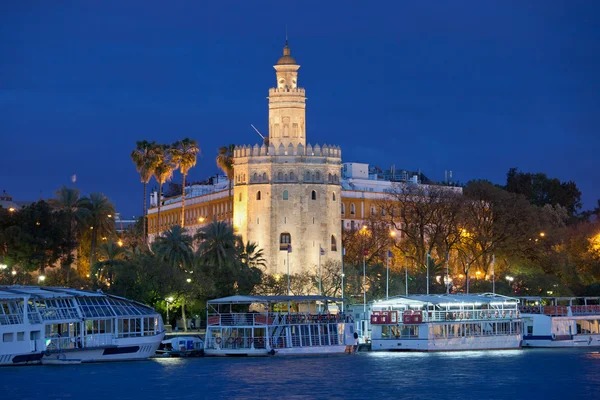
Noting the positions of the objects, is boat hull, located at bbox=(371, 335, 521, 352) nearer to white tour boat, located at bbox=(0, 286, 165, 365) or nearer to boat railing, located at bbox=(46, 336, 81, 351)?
white tour boat, located at bbox=(0, 286, 165, 365)

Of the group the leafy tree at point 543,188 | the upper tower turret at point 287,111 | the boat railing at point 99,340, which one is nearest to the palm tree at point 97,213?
the upper tower turret at point 287,111

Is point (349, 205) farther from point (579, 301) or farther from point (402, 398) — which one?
point (402, 398)

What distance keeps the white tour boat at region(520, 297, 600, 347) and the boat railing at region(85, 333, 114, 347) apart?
33146 mm

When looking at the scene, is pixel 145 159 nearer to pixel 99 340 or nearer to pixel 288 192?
pixel 288 192

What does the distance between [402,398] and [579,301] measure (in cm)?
5813

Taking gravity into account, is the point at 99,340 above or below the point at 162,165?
below

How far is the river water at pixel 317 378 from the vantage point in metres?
69.0

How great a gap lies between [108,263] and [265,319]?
18743 mm

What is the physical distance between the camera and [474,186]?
432 feet

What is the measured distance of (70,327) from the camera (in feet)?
268

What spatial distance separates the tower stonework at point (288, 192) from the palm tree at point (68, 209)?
1589cm

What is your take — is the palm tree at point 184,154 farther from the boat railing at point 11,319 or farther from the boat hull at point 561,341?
the boat railing at point 11,319

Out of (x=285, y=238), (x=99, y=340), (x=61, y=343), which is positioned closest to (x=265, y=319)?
(x=99, y=340)

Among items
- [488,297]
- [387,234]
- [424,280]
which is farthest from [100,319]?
[387,234]
